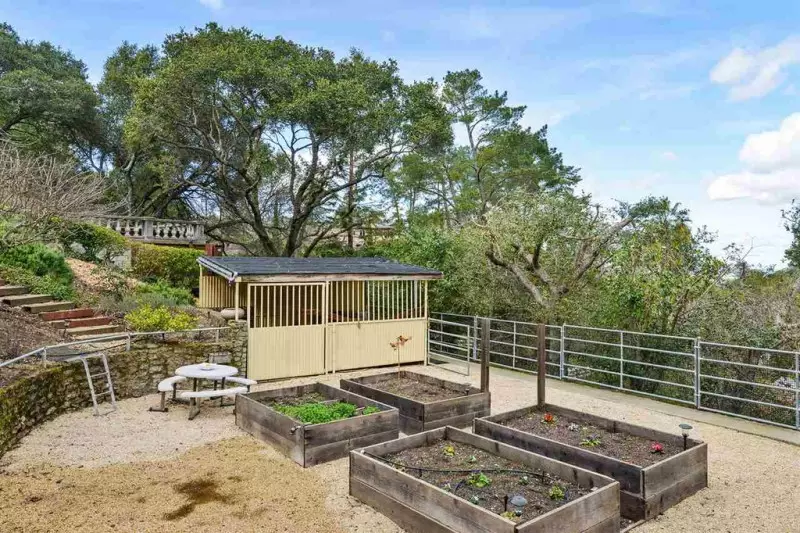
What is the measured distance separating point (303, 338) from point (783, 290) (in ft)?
27.8

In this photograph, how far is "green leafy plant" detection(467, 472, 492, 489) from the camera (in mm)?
4180

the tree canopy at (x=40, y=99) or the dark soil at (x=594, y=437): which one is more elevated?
the tree canopy at (x=40, y=99)

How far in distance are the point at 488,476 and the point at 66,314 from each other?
8809mm

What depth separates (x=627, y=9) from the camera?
8586 millimetres

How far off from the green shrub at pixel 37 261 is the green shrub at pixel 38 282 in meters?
0.19

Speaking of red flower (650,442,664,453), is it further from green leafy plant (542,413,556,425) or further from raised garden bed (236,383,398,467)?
raised garden bed (236,383,398,467)

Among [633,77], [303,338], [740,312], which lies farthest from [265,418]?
[633,77]

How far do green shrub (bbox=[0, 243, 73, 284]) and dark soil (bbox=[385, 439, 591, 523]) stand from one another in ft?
32.0

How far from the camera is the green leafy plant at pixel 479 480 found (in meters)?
4.18

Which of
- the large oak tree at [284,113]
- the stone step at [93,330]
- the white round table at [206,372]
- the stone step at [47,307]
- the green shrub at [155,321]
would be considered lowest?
the white round table at [206,372]

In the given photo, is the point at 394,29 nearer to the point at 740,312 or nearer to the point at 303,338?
the point at 303,338

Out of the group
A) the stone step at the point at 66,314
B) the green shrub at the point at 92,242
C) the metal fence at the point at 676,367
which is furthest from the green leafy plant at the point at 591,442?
the green shrub at the point at 92,242

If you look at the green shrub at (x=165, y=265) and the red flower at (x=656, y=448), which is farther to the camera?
the green shrub at (x=165, y=265)

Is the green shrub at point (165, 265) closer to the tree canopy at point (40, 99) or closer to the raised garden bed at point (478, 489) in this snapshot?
the tree canopy at point (40, 99)
